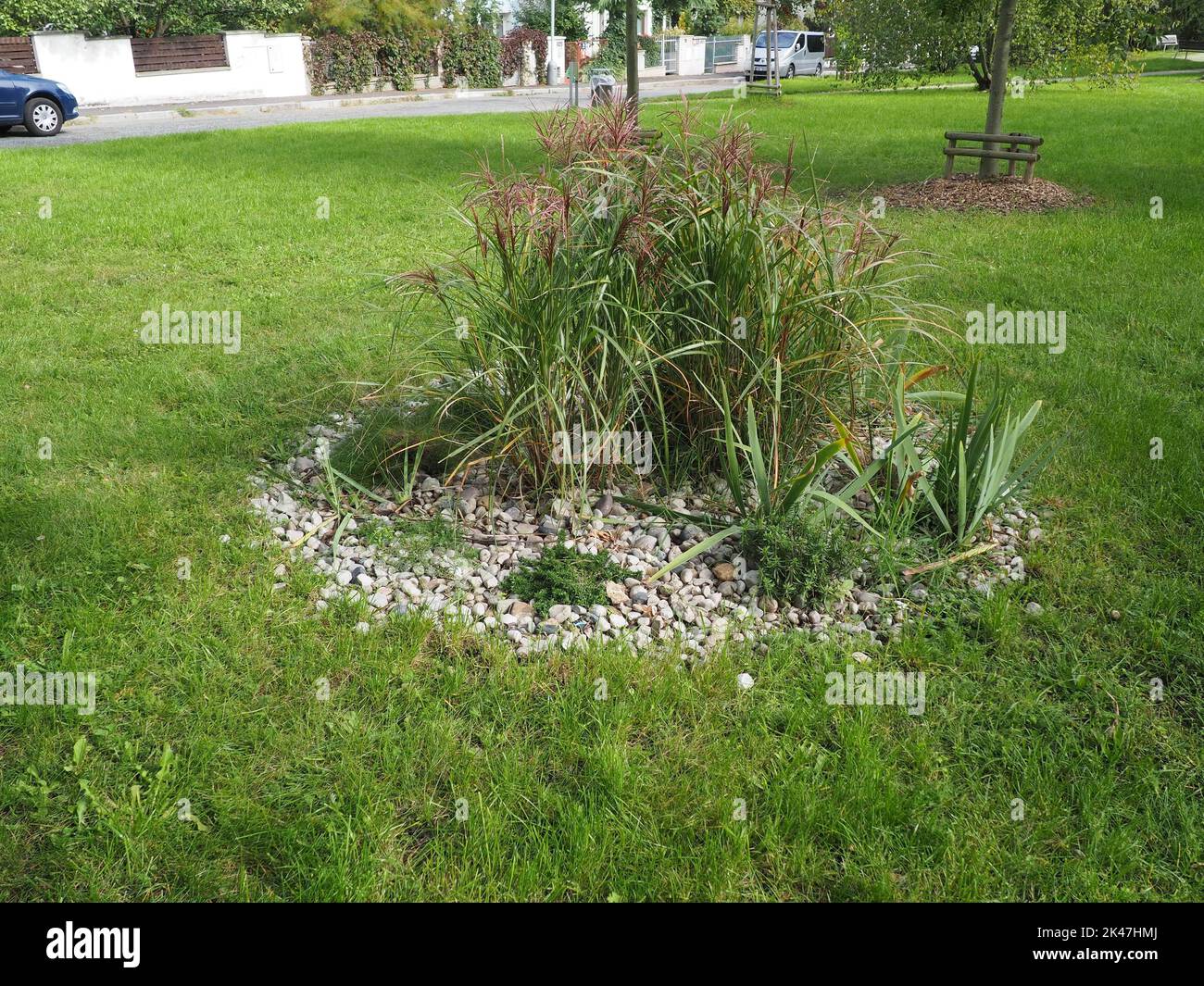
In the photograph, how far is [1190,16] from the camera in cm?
3778

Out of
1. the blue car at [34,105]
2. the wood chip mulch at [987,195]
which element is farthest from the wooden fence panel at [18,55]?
the wood chip mulch at [987,195]

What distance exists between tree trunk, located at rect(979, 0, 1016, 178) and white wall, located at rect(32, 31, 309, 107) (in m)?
20.2

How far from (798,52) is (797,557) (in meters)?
37.8

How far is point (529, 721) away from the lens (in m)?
3.09

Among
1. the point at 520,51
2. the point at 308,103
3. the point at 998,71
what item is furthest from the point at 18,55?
the point at 998,71

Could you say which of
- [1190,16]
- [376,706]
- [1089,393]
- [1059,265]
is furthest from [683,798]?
[1190,16]

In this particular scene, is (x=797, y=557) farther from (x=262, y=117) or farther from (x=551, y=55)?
(x=551, y=55)

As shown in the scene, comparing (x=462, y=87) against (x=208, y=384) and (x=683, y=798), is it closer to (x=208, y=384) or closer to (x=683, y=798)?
(x=208, y=384)

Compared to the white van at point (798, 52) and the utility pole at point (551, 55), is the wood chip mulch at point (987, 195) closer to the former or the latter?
the utility pole at point (551, 55)

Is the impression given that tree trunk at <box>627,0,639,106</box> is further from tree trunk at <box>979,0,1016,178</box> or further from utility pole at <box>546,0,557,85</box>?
utility pole at <box>546,0,557,85</box>

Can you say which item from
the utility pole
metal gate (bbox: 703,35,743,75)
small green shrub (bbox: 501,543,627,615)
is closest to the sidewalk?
the utility pole

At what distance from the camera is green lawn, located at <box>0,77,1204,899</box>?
2574mm
